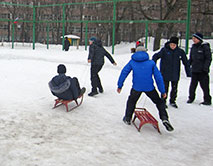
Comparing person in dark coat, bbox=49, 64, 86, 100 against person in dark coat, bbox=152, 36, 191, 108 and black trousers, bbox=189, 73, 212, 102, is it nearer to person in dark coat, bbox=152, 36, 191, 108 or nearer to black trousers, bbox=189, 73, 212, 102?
person in dark coat, bbox=152, 36, 191, 108

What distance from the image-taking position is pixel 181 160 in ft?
13.1

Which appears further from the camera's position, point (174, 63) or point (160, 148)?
point (174, 63)

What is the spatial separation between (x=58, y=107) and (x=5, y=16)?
231 feet

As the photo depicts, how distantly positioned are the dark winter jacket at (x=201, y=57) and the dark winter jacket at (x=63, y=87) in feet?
10.6

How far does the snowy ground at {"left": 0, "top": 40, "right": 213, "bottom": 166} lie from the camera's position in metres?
→ 3.86

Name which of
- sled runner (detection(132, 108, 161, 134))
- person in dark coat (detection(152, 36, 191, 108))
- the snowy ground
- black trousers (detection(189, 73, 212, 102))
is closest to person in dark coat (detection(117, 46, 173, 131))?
sled runner (detection(132, 108, 161, 134))

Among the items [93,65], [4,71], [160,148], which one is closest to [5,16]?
[4,71]

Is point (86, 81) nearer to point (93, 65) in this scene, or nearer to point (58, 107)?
point (93, 65)

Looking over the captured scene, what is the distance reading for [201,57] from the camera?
23.9ft

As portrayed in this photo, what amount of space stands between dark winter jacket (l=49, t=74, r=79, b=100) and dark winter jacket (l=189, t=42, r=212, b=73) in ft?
10.6

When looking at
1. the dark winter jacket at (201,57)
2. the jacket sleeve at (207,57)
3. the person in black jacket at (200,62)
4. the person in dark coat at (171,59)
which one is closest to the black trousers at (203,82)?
→ the person in black jacket at (200,62)

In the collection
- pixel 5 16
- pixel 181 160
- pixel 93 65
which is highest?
pixel 5 16

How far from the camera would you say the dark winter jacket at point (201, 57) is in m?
7.17

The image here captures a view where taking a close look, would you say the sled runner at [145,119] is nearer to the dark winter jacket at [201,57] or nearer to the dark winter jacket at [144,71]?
the dark winter jacket at [144,71]
